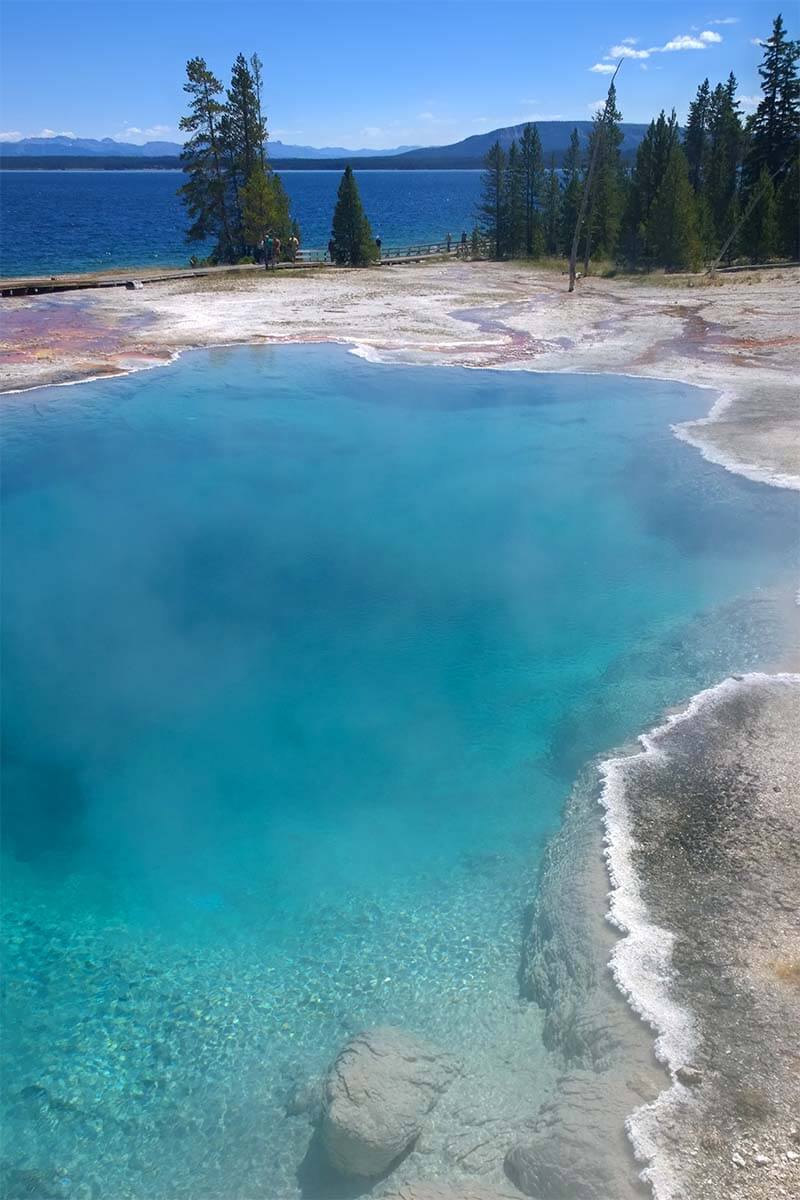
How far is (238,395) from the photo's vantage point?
63.0ft

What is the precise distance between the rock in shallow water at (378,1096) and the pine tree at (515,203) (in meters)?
42.9

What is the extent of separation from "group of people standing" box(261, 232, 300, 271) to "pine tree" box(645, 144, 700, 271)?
48.4 feet

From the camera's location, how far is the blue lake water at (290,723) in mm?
5430

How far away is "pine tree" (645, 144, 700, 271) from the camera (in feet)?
115

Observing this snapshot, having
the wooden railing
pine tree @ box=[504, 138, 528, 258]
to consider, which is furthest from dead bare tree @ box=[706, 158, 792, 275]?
the wooden railing

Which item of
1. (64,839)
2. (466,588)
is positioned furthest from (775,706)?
(64,839)

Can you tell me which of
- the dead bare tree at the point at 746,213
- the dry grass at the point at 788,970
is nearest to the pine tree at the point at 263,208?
the dead bare tree at the point at 746,213

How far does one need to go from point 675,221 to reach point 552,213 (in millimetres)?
9205

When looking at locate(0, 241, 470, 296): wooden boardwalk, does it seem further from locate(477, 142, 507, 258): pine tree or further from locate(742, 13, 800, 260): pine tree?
locate(742, 13, 800, 260): pine tree

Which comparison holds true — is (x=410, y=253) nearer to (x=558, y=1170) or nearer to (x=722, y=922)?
(x=722, y=922)

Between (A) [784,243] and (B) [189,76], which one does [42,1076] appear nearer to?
(A) [784,243]

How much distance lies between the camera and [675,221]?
118 feet

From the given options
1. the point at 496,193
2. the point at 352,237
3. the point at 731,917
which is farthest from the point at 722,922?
the point at 496,193

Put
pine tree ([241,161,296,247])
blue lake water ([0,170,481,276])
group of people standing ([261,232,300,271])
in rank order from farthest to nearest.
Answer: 1. blue lake water ([0,170,481,276])
2. pine tree ([241,161,296,247])
3. group of people standing ([261,232,300,271])
